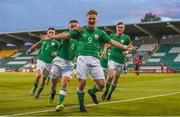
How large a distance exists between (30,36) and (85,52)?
3103 inches

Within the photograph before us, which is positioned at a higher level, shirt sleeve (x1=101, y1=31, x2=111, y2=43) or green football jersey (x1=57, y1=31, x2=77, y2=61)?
shirt sleeve (x1=101, y1=31, x2=111, y2=43)

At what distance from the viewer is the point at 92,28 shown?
10641 millimetres

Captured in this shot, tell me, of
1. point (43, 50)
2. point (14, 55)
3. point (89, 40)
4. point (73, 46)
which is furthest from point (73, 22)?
point (14, 55)

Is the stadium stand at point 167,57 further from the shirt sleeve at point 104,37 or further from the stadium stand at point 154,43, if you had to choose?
the shirt sleeve at point 104,37

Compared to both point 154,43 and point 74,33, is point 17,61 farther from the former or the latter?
point 74,33

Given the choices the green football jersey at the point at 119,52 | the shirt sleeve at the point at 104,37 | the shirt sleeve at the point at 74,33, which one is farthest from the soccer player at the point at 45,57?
the shirt sleeve at the point at 74,33

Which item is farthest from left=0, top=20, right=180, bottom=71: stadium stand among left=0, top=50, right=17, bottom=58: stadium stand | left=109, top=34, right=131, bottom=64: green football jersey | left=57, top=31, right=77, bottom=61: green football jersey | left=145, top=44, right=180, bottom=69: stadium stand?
left=57, top=31, right=77, bottom=61: green football jersey

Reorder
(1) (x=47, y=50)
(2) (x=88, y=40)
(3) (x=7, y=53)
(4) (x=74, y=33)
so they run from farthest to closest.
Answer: (3) (x=7, y=53), (1) (x=47, y=50), (2) (x=88, y=40), (4) (x=74, y=33)

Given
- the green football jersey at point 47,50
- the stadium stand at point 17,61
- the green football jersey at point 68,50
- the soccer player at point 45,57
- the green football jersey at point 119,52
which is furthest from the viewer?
the stadium stand at point 17,61

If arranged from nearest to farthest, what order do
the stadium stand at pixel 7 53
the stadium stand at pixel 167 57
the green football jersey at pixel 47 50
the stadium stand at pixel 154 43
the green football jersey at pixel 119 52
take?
the green football jersey at pixel 119 52, the green football jersey at pixel 47 50, the stadium stand at pixel 167 57, the stadium stand at pixel 154 43, the stadium stand at pixel 7 53

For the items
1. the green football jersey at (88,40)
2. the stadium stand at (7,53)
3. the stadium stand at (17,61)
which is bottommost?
the stadium stand at (17,61)

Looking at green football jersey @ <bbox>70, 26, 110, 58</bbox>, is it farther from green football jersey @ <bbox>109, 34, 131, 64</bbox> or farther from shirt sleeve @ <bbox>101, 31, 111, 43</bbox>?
green football jersey @ <bbox>109, 34, 131, 64</bbox>

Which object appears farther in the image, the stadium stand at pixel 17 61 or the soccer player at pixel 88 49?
the stadium stand at pixel 17 61

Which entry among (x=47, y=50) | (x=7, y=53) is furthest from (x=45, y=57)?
(x=7, y=53)
